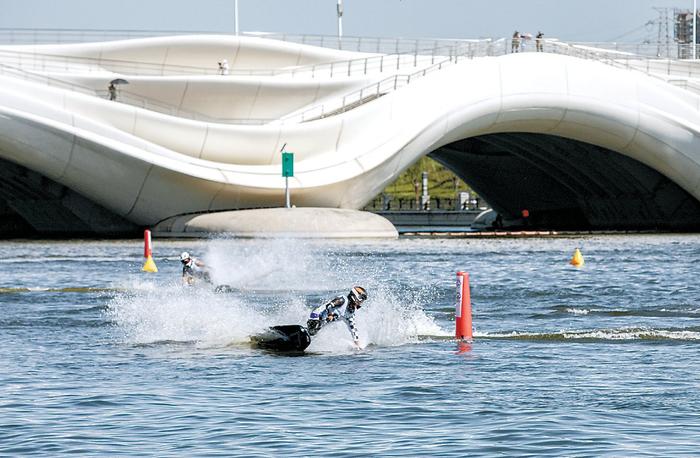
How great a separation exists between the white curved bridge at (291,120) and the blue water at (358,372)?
2669 cm

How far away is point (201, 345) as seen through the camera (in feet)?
65.9

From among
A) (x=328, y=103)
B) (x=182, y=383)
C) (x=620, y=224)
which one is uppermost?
(x=328, y=103)

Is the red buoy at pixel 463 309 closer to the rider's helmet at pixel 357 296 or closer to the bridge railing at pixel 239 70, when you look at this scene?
the rider's helmet at pixel 357 296

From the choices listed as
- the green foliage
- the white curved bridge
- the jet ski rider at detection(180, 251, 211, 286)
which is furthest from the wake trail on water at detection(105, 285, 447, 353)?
the green foliage

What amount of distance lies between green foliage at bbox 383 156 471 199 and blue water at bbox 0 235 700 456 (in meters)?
109

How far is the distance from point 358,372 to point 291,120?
5287 cm

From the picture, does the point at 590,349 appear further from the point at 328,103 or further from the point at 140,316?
the point at 328,103

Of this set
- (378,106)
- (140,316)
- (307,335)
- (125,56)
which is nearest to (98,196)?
(125,56)

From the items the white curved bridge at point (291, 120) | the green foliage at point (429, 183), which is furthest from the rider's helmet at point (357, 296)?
the green foliage at point (429, 183)

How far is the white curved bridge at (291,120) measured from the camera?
61.2m

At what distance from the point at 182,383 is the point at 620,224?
2742 inches

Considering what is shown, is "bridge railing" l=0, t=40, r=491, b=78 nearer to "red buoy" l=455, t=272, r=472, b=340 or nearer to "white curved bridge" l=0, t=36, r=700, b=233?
"white curved bridge" l=0, t=36, r=700, b=233

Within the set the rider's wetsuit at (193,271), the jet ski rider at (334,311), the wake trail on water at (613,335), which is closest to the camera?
the jet ski rider at (334,311)

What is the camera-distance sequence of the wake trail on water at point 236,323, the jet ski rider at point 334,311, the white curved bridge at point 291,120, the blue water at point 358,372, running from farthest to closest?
the white curved bridge at point 291,120, the wake trail on water at point 236,323, the jet ski rider at point 334,311, the blue water at point 358,372
